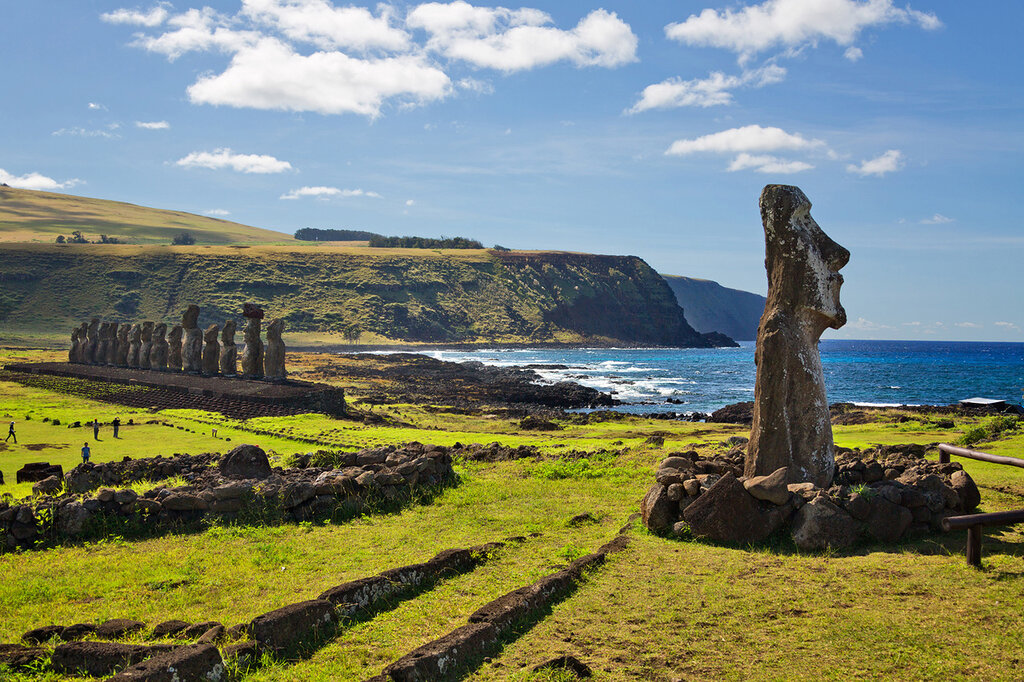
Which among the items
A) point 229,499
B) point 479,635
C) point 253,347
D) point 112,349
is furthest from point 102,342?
point 479,635

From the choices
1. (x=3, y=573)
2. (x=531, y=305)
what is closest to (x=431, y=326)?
(x=531, y=305)

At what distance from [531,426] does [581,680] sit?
26009 millimetres

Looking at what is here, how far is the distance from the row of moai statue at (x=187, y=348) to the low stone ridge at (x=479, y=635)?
29987 millimetres

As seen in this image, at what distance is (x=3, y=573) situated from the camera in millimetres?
8805

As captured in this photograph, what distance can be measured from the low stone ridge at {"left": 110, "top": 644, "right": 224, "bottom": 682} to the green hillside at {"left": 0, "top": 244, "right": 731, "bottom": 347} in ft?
385

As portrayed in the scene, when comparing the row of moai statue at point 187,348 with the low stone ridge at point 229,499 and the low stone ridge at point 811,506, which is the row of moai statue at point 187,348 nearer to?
the low stone ridge at point 229,499

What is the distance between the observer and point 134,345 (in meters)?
45.3

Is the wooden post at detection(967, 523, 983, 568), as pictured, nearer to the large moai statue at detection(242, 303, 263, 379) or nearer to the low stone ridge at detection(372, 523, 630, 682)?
the low stone ridge at detection(372, 523, 630, 682)

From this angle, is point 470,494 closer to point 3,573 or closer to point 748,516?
point 748,516

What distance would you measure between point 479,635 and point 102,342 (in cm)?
4967

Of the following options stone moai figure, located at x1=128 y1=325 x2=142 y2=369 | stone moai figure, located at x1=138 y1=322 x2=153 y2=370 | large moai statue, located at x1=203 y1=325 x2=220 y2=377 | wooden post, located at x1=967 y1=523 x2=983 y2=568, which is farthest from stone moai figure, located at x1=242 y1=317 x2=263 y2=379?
wooden post, located at x1=967 y1=523 x2=983 y2=568

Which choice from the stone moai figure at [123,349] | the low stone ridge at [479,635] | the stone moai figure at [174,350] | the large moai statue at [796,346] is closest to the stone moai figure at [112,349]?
the stone moai figure at [123,349]

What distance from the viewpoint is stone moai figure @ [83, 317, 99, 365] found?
48625mm

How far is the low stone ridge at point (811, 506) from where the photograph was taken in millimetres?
8938
